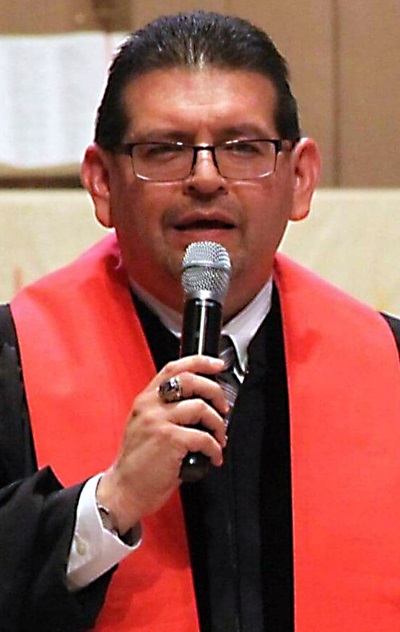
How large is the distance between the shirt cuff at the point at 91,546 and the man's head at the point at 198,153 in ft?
0.92

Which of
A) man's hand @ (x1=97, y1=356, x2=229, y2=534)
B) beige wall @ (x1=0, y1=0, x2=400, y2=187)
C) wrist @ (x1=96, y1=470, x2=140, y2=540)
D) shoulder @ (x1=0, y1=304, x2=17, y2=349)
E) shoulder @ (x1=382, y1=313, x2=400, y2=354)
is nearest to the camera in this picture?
man's hand @ (x1=97, y1=356, x2=229, y2=534)

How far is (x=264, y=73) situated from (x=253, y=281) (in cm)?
24

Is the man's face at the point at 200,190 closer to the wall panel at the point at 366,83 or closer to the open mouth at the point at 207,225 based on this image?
the open mouth at the point at 207,225

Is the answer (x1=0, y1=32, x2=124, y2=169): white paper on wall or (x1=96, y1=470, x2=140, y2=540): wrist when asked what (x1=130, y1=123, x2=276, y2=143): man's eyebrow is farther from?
(x1=0, y1=32, x2=124, y2=169): white paper on wall

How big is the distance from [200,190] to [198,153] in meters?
0.04

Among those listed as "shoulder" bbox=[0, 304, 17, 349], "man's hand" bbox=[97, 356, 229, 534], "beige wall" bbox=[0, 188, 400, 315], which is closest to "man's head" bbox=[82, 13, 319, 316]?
"shoulder" bbox=[0, 304, 17, 349]

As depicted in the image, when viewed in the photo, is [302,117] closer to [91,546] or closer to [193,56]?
[193,56]

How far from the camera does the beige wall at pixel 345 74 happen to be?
226cm

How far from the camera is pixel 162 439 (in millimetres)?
1072

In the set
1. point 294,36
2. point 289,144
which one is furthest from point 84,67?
point 289,144

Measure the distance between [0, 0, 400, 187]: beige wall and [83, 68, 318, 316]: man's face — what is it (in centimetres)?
89

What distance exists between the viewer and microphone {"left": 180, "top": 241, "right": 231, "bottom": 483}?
3.45ft

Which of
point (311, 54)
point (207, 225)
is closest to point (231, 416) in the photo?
point (207, 225)

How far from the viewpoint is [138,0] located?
2238 millimetres
